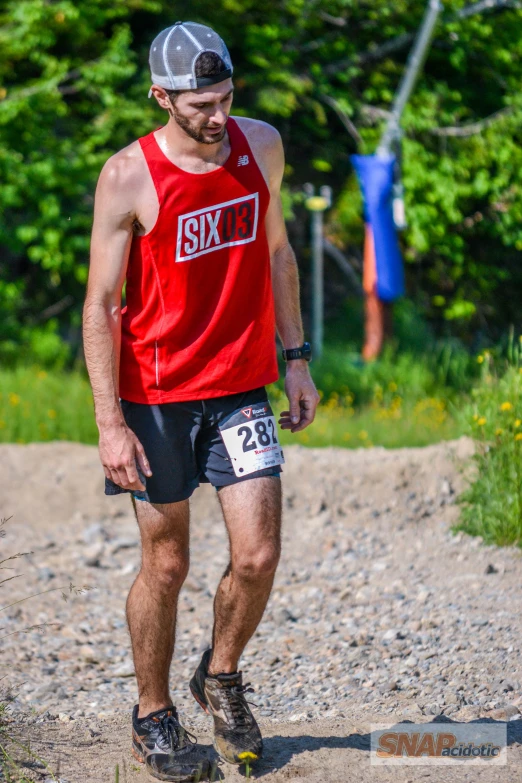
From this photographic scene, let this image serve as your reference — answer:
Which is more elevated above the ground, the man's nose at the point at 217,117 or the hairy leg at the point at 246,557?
the man's nose at the point at 217,117

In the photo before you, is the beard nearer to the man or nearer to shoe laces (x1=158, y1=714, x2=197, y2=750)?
the man

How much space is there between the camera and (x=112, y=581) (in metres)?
6.50

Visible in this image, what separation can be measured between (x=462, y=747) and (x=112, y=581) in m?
3.39

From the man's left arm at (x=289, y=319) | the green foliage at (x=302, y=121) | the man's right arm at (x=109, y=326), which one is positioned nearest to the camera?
the man's right arm at (x=109, y=326)

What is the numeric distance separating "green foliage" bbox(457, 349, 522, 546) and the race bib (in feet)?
9.77

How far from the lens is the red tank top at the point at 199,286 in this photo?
10.3ft

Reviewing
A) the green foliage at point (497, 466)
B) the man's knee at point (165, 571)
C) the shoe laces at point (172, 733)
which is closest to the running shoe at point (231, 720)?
the shoe laces at point (172, 733)

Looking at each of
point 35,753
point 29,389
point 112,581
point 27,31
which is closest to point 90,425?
point 29,389

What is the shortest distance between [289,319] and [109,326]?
72 cm

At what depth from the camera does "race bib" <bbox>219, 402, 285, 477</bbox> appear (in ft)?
10.7

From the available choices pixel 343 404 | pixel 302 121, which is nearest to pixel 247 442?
pixel 343 404

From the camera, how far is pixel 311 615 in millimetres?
5500

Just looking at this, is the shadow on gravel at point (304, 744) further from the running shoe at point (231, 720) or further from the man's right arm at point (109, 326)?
the man's right arm at point (109, 326)

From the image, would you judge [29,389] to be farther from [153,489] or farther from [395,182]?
[153,489]
